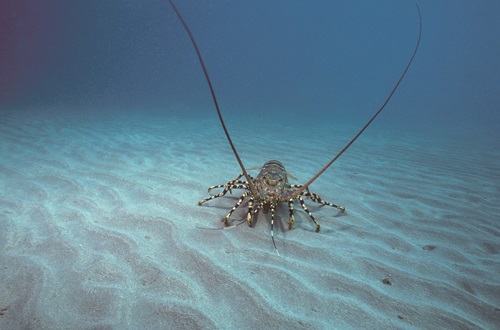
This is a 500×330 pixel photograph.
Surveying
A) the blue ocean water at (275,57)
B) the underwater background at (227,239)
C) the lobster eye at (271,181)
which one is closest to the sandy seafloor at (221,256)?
the underwater background at (227,239)

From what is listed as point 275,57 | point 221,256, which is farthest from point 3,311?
point 275,57

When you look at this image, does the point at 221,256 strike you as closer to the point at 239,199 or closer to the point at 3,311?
the point at 239,199

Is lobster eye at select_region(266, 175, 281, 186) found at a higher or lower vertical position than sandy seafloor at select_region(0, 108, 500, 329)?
higher

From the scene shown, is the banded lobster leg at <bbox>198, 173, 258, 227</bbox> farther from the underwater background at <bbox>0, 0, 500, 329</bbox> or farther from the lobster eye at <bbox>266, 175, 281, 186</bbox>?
the lobster eye at <bbox>266, 175, 281, 186</bbox>

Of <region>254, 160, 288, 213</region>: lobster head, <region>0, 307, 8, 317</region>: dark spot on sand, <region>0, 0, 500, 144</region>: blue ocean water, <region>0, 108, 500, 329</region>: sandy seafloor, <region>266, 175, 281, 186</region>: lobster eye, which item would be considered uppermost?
<region>0, 0, 500, 144</region>: blue ocean water

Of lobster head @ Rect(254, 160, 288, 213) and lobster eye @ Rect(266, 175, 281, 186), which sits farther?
lobster eye @ Rect(266, 175, 281, 186)

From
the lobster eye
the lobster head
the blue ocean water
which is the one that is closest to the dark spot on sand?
the lobster head

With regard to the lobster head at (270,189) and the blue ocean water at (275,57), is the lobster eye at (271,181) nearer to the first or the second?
the lobster head at (270,189)
